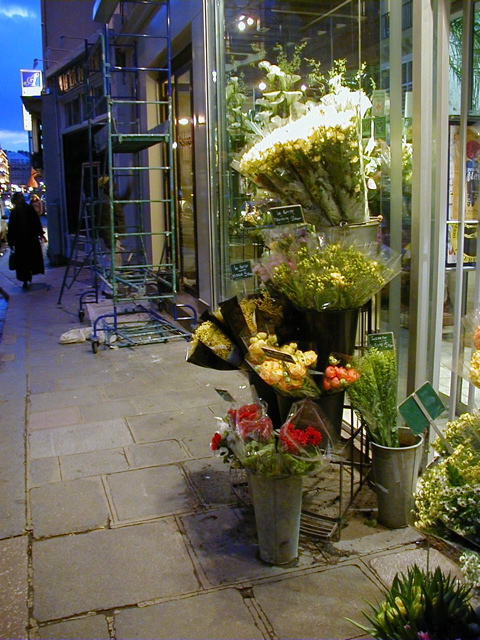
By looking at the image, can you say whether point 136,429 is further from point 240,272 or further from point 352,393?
point 352,393

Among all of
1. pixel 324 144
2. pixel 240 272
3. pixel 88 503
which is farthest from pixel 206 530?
pixel 324 144

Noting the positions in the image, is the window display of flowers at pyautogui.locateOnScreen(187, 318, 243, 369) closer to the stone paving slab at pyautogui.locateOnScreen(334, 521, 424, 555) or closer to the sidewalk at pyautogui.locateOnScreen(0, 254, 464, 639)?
the sidewalk at pyautogui.locateOnScreen(0, 254, 464, 639)

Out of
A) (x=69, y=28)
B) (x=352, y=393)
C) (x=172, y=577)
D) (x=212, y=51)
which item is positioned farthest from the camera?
(x=69, y=28)

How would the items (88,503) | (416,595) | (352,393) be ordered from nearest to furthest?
(416,595)
(352,393)
(88,503)

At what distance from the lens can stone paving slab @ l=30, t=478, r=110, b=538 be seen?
3.60 m

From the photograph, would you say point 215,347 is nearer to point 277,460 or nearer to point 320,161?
point 277,460

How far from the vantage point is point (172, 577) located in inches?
123

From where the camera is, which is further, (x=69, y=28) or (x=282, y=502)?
(x=69, y=28)

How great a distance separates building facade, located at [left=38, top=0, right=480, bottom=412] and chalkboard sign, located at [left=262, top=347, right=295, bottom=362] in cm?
87

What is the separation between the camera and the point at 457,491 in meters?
2.14

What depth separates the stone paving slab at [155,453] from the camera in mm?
4426

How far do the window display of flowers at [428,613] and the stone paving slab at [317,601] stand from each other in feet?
2.07

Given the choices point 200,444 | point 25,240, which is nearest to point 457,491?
point 200,444

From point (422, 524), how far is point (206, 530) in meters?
1.62
